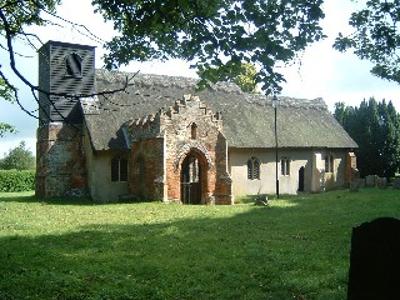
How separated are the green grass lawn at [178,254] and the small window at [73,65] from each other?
12670 millimetres

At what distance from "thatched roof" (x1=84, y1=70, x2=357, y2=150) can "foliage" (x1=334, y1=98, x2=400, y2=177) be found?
3.12 metres

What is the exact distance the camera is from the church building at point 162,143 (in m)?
27.3

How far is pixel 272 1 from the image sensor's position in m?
6.66

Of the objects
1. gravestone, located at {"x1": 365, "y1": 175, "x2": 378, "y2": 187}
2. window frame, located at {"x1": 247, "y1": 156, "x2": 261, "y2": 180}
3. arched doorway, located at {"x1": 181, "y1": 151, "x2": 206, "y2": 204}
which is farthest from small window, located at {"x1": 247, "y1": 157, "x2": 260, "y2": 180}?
gravestone, located at {"x1": 365, "y1": 175, "x2": 378, "y2": 187}

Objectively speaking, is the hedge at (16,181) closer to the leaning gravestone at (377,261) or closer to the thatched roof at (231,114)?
the thatched roof at (231,114)

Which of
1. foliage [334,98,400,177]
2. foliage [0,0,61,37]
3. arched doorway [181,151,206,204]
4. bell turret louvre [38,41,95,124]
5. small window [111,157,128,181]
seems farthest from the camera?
foliage [334,98,400,177]

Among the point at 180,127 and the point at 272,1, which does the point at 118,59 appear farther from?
the point at 180,127

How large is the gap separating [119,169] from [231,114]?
10036 millimetres

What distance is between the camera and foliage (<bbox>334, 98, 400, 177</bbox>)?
4116cm

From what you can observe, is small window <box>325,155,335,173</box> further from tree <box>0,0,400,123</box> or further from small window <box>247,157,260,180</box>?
tree <box>0,0,400,123</box>

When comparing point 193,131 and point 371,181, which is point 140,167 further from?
point 371,181

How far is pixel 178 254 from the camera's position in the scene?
1199 centimetres

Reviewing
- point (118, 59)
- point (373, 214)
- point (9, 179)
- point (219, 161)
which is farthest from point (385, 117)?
point (118, 59)

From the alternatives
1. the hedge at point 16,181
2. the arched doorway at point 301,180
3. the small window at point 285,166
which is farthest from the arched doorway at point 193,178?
the hedge at point 16,181
